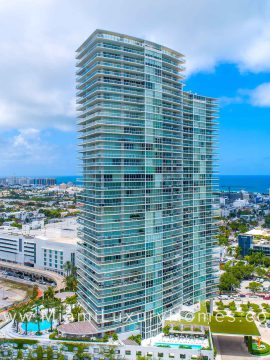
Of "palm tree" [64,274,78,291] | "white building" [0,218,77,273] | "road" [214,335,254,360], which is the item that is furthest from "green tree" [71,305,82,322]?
"white building" [0,218,77,273]

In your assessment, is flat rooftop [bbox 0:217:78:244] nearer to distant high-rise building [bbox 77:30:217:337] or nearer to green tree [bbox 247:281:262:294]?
green tree [bbox 247:281:262:294]

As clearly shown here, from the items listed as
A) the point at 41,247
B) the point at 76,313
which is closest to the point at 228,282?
the point at 76,313

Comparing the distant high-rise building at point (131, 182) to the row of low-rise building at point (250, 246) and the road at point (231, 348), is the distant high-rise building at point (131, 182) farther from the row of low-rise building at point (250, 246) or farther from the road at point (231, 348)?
the row of low-rise building at point (250, 246)

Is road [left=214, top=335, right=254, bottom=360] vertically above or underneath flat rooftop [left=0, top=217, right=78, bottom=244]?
underneath

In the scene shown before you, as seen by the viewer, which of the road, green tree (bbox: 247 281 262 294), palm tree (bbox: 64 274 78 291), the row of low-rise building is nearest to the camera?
the road

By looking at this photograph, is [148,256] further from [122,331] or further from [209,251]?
[209,251]
